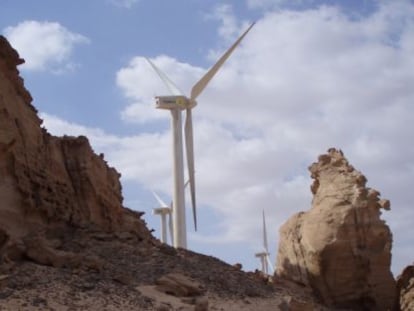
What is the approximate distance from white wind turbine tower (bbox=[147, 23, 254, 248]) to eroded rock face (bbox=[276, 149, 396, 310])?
878 cm

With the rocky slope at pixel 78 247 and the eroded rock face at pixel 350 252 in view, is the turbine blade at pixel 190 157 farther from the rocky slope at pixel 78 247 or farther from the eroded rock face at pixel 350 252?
the rocky slope at pixel 78 247

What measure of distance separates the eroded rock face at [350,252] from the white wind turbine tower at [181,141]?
28.8 ft

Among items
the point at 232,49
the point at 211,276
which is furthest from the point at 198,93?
the point at 211,276

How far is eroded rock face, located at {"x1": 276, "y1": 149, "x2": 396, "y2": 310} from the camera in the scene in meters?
43.5

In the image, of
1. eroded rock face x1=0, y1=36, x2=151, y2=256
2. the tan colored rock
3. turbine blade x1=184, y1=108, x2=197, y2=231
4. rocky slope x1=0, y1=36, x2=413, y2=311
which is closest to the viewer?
rocky slope x1=0, y1=36, x2=413, y2=311

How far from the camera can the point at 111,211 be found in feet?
124

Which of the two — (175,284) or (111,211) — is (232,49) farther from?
(175,284)

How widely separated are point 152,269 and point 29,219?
207 inches

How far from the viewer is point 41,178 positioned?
106 feet

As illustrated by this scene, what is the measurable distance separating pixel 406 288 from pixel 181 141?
17.2 m

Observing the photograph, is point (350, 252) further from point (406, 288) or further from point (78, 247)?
point (78, 247)

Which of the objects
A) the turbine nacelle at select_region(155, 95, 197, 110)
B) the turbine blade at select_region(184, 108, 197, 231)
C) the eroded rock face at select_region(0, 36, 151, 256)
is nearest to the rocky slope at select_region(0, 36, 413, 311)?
the eroded rock face at select_region(0, 36, 151, 256)

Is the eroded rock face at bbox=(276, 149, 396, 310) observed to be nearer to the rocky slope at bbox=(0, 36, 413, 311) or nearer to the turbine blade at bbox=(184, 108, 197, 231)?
the rocky slope at bbox=(0, 36, 413, 311)

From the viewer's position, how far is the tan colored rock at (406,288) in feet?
141
